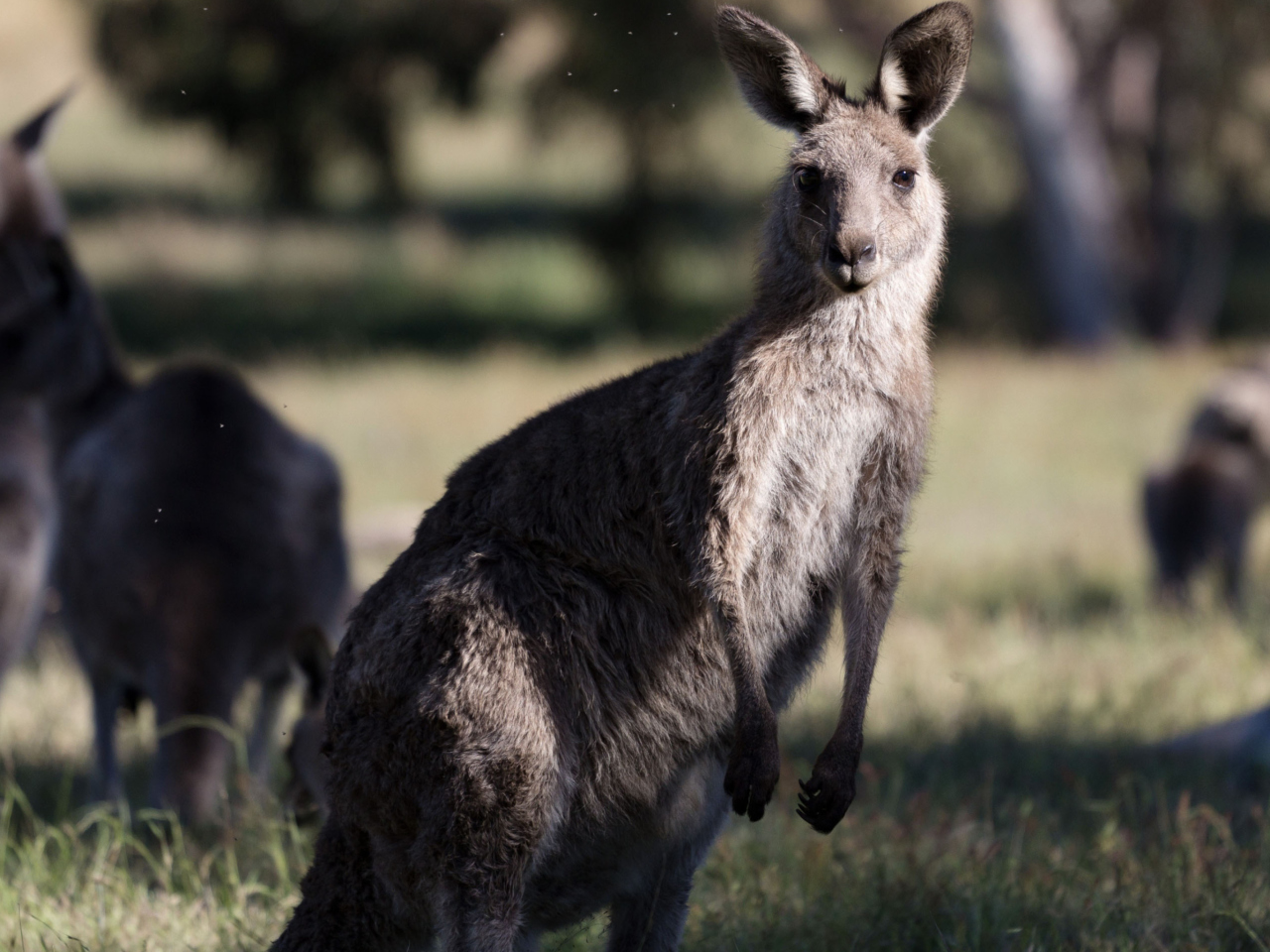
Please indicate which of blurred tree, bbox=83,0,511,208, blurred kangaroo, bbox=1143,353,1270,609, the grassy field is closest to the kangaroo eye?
the grassy field

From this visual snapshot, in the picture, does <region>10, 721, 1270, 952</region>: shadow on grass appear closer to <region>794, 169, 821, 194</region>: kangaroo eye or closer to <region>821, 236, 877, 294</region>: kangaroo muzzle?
<region>821, 236, 877, 294</region>: kangaroo muzzle

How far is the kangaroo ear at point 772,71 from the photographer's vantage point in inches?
106

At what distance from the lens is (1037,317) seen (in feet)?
55.4

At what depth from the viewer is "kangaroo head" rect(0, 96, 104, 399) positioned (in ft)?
15.9

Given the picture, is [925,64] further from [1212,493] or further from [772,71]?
[1212,493]

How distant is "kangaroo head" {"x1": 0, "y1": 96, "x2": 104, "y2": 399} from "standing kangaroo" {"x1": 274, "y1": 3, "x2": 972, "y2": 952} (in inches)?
103

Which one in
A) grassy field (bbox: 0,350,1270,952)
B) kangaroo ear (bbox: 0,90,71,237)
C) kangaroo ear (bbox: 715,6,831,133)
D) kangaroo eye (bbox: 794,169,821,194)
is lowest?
grassy field (bbox: 0,350,1270,952)

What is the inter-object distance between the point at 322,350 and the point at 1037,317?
7804mm

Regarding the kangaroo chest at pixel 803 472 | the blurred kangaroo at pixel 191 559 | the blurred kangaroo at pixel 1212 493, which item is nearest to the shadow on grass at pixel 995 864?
the blurred kangaroo at pixel 191 559

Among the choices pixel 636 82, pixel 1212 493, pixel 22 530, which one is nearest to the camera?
pixel 22 530

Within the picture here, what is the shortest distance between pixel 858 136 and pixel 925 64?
191 mm

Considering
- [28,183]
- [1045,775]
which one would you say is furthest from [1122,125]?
[28,183]

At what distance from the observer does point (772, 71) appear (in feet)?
9.00

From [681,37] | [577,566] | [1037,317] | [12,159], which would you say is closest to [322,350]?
[681,37]
